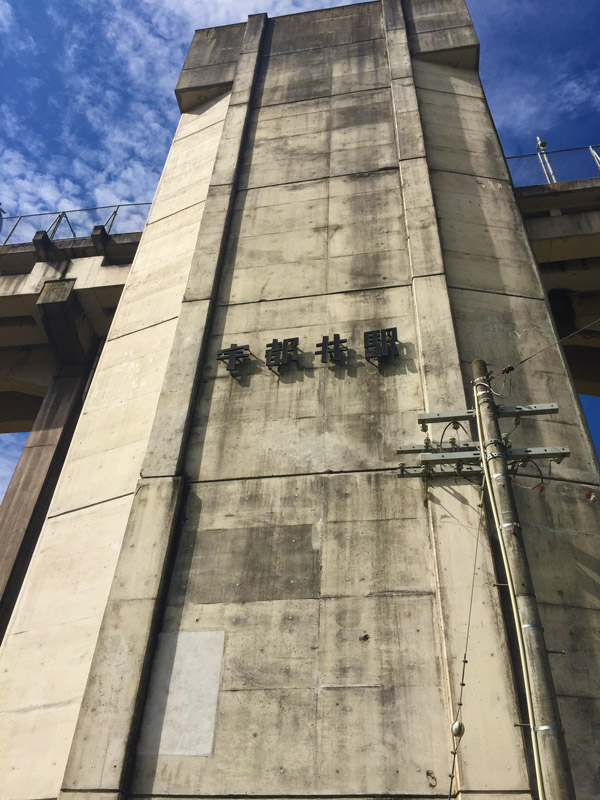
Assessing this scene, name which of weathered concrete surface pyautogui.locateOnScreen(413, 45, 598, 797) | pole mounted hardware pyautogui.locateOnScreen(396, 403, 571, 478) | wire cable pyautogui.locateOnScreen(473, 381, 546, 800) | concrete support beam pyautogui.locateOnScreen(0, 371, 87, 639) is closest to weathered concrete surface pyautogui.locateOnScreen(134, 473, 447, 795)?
pole mounted hardware pyautogui.locateOnScreen(396, 403, 571, 478)

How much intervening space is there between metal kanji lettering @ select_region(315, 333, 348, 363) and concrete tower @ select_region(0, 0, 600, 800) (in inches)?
2.2

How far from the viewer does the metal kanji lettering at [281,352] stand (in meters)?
11.5

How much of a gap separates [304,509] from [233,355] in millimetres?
3594

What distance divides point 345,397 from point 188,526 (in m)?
3.40

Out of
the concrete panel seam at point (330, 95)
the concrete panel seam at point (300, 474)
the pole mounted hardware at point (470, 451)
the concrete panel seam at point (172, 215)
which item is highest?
the concrete panel seam at point (330, 95)

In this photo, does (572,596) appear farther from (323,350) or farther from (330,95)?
(330,95)

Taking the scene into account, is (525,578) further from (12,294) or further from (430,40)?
(430,40)

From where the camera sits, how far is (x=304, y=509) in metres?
9.60

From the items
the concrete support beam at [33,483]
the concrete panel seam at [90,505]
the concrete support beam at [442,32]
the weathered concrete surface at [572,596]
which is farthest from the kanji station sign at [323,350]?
the concrete support beam at [442,32]

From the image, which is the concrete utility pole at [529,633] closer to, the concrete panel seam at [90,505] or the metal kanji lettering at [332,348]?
the metal kanji lettering at [332,348]

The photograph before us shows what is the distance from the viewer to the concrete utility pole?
4863 millimetres

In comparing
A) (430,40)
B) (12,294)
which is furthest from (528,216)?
(12,294)

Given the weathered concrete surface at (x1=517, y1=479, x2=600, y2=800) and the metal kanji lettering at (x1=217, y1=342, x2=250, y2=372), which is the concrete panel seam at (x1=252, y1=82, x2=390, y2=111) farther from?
the weathered concrete surface at (x1=517, y1=479, x2=600, y2=800)

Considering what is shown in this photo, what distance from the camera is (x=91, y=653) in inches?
349
